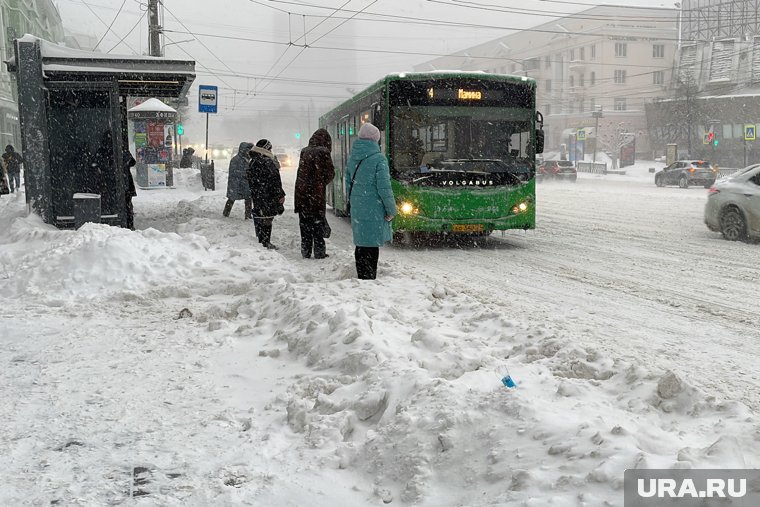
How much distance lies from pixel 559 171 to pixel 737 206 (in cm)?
3388

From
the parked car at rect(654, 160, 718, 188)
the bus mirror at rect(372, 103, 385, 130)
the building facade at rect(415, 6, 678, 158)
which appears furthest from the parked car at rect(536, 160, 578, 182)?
the bus mirror at rect(372, 103, 385, 130)

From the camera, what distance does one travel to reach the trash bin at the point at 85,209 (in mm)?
12281

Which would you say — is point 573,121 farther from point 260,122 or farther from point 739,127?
point 260,122

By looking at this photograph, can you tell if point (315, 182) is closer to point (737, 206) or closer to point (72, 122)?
point (72, 122)

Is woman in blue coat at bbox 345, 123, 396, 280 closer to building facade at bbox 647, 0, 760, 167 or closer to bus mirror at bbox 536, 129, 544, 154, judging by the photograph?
bus mirror at bbox 536, 129, 544, 154

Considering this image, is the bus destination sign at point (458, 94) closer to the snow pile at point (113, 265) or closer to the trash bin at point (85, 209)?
the snow pile at point (113, 265)

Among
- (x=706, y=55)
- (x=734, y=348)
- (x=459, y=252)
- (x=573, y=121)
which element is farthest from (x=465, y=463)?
(x=573, y=121)

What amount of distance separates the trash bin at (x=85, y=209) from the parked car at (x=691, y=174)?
31581mm

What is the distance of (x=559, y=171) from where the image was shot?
46.2 meters

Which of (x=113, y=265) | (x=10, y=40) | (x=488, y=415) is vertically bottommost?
(x=488, y=415)

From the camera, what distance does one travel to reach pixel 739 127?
55844mm

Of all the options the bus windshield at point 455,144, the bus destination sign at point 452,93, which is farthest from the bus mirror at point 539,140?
the bus destination sign at point 452,93

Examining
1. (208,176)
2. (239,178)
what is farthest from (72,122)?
(208,176)

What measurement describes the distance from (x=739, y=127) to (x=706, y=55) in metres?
11.4
